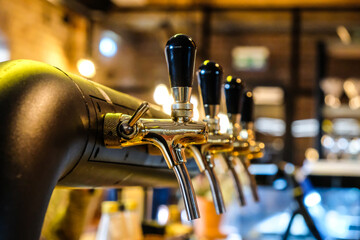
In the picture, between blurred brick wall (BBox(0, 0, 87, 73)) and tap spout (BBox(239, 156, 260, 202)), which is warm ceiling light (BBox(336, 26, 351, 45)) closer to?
blurred brick wall (BBox(0, 0, 87, 73))

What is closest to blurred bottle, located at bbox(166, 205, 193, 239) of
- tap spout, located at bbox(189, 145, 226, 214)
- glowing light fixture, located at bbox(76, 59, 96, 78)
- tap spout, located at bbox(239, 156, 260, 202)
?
tap spout, located at bbox(239, 156, 260, 202)

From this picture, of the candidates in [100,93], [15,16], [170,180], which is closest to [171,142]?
[100,93]

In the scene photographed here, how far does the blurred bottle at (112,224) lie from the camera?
140 centimetres

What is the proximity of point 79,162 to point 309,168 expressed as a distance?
16.2 ft

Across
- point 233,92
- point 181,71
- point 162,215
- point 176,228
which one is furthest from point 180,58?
point 162,215

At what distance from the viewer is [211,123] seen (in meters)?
0.83

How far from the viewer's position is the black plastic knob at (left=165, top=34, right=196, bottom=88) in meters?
0.62

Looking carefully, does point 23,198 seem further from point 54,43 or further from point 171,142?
point 54,43

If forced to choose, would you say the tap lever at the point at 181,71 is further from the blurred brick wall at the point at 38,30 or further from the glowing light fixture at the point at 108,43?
the glowing light fixture at the point at 108,43

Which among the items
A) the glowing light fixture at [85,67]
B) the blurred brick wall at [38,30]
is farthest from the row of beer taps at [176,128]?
the glowing light fixture at [85,67]

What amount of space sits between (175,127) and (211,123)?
25cm

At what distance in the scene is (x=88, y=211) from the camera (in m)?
1.39

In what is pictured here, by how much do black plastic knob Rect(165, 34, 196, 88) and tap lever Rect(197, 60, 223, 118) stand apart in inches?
7.6

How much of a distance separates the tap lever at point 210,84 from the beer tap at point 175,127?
190 millimetres
